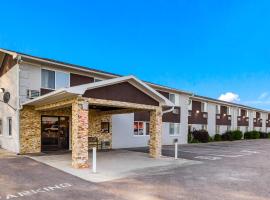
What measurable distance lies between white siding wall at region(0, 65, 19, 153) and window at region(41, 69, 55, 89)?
1684mm

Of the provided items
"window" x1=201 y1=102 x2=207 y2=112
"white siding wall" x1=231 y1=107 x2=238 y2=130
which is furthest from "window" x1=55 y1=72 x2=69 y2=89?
"white siding wall" x1=231 y1=107 x2=238 y2=130

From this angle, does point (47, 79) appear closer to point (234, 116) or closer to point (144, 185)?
point (144, 185)

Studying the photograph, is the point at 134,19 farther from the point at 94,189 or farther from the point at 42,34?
the point at 94,189

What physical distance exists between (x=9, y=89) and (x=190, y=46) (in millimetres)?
25774

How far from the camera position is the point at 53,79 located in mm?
17781

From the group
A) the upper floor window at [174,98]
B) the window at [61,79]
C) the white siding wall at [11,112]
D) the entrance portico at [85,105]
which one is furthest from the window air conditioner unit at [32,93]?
the upper floor window at [174,98]

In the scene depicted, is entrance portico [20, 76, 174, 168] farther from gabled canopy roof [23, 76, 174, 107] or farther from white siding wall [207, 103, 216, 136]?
white siding wall [207, 103, 216, 136]

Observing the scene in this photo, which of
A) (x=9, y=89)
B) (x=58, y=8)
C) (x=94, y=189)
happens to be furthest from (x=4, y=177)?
(x=58, y=8)

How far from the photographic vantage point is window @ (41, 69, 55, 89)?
17391mm

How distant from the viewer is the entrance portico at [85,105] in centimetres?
1206

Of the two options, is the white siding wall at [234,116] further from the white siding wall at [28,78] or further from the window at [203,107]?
the white siding wall at [28,78]

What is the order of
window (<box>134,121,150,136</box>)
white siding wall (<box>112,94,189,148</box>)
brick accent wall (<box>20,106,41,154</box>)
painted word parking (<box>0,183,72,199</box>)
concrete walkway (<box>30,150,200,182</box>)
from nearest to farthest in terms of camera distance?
painted word parking (<box>0,183,72,199</box>), concrete walkway (<box>30,150,200,182</box>), brick accent wall (<box>20,106,41,154</box>), white siding wall (<box>112,94,189,148</box>), window (<box>134,121,150,136</box>)

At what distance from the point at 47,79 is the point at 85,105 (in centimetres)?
658

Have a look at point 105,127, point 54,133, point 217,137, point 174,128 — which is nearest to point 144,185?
point 54,133
